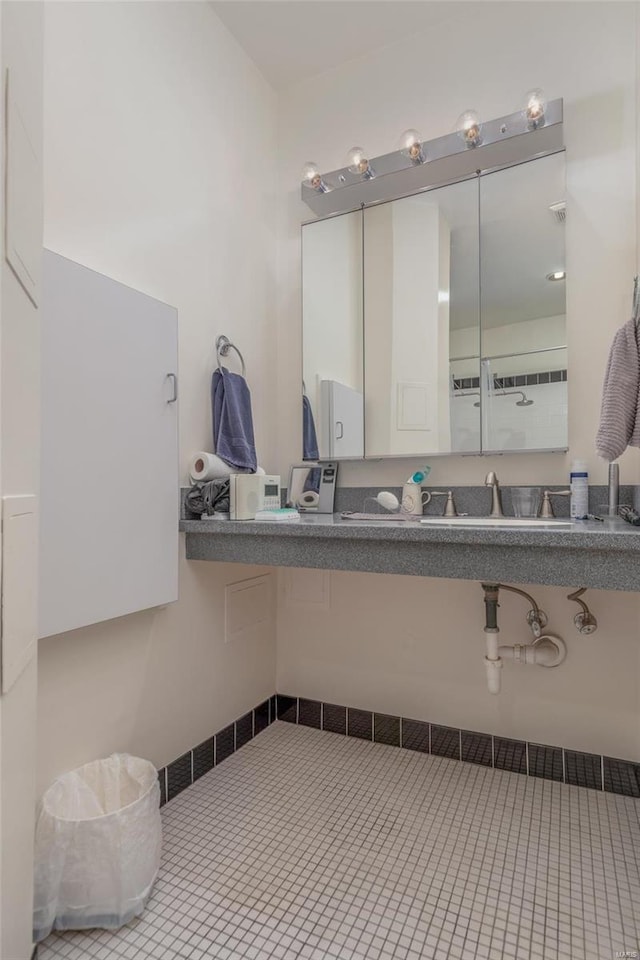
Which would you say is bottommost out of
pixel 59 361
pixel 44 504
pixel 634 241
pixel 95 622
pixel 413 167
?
pixel 95 622

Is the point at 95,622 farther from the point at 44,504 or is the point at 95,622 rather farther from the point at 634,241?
the point at 634,241

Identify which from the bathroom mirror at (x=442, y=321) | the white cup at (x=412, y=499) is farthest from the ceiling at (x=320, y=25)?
the white cup at (x=412, y=499)

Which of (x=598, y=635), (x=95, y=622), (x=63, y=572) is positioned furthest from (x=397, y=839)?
(x=63, y=572)

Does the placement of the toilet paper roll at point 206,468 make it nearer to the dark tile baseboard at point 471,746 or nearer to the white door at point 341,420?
the white door at point 341,420

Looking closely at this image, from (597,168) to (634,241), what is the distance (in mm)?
275

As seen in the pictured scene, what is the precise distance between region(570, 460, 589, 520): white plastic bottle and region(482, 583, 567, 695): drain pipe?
330mm

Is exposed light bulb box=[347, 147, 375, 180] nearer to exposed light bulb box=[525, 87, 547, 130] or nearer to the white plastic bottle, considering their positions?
exposed light bulb box=[525, 87, 547, 130]

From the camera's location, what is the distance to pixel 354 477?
202 cm

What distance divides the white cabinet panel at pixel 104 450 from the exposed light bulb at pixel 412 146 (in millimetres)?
1053

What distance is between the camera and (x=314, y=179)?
79.0 inches

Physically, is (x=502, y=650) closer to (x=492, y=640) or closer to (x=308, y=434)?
(x=492, y=640)

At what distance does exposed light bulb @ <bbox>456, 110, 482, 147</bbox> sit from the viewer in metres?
1.74

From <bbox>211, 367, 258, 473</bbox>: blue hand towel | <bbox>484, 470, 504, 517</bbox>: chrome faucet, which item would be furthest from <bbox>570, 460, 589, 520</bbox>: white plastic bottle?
<bbox>211, 367, 258, 473</bbox>: blue hand towel

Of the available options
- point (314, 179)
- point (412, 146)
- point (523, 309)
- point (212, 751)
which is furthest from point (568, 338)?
point (212, 751)
